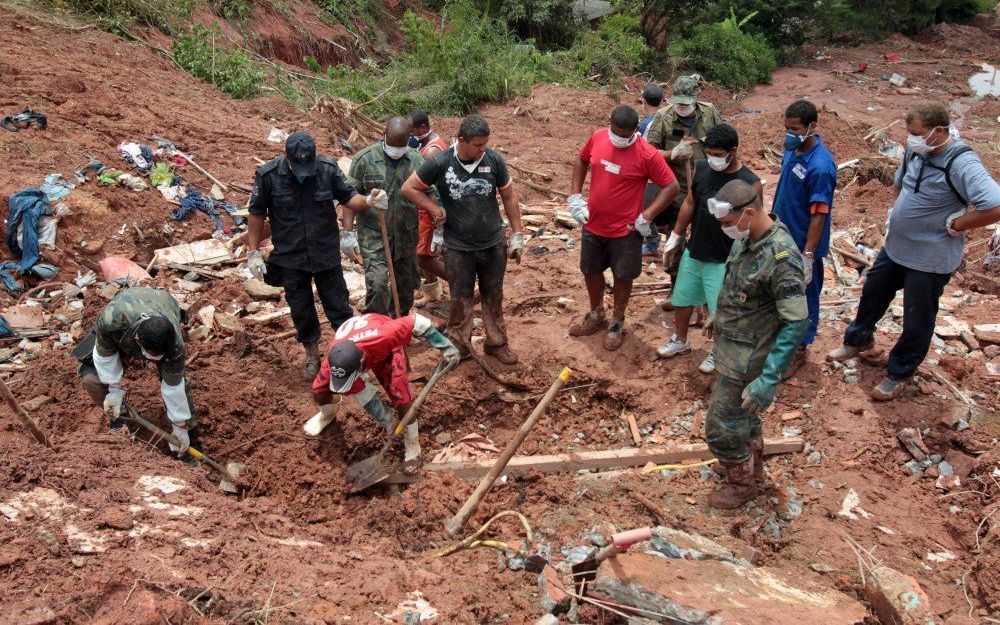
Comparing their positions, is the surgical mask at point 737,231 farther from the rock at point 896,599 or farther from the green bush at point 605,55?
the green bush at point 605,55

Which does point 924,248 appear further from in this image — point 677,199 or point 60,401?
point 60,401

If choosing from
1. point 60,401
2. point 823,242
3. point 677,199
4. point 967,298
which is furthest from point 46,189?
point 967,298

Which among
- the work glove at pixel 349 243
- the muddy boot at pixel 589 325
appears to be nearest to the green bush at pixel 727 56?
the muddy boot at pixel 589 325

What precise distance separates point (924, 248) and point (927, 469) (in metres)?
1.51

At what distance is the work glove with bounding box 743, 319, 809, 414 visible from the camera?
3.87m

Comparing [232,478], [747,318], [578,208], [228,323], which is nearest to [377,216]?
[578,208]

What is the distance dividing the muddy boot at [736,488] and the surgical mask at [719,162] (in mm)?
2043

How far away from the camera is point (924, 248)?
4.93 metres

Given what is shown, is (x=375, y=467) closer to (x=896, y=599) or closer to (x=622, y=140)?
(x=622, y=140)

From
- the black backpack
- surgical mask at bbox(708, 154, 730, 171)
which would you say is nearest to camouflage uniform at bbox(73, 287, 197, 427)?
surgical mask at bbox(708, 154, 730, 171)

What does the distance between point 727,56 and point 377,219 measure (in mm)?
14150

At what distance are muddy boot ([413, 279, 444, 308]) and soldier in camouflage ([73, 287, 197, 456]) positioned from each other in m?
2.65

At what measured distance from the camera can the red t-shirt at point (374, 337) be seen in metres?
4.62

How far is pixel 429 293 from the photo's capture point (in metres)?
7.25
